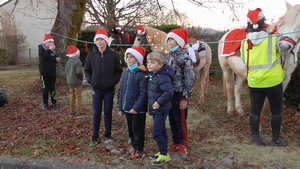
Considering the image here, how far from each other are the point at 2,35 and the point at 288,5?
2430 cm

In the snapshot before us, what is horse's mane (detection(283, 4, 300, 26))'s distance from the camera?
4.23 metres

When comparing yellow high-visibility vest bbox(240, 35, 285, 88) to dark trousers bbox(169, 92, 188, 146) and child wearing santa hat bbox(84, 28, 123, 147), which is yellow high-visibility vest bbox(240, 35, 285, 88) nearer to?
dark trousers bbox(169, 92, 188, 146)

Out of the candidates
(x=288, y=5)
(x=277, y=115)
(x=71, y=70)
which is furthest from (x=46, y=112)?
(x=288, y=5)

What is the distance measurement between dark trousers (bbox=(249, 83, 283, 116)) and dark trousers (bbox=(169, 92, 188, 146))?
113 centimetres

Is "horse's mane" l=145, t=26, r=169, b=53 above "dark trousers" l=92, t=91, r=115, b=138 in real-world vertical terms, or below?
above

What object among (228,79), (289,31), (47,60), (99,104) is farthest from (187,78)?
(47,60)

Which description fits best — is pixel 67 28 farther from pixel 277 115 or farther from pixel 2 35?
pixel 2 35

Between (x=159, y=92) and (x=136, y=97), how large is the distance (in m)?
0.40

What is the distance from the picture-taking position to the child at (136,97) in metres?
3.88

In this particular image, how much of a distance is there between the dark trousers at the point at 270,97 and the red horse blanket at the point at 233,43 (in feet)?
5.24

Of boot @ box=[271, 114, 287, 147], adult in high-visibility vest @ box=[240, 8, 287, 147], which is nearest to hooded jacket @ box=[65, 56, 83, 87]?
adult in high-visibility vest @ box=[240, 8, 287, 147]

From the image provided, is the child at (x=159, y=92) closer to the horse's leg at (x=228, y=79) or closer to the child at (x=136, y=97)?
the child at (x=136, y=97)

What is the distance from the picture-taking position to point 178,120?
165 inches

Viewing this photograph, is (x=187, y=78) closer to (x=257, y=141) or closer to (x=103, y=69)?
(x=103, y=69)
